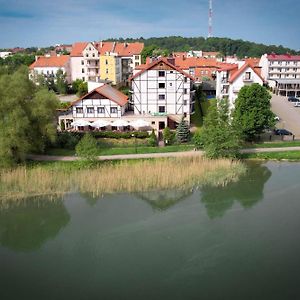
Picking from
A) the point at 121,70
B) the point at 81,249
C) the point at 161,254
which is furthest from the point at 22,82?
the point at 121,70

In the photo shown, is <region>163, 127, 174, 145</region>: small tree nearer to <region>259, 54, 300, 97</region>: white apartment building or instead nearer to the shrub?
the shrub

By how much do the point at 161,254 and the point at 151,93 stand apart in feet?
66.5

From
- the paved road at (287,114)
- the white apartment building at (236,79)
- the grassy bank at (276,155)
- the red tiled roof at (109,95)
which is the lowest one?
the grassy bank at (276,155)

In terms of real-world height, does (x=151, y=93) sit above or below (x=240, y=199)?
above

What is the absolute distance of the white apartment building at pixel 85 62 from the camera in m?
52.1

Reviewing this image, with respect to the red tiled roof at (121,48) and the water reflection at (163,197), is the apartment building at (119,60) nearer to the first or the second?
the red tiled roof at (121,48)

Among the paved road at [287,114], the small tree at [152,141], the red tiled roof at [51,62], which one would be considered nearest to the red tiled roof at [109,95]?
the small tree at [152,141]

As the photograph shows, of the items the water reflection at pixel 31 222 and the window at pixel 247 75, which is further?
the window at pixel 247 75

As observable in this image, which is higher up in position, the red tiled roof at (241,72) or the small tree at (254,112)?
the red tiled roof at (241,72)

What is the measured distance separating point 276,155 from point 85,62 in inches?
1366

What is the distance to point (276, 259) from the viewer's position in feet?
46.6

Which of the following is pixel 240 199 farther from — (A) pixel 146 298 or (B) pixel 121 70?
(B) pixel 121 70

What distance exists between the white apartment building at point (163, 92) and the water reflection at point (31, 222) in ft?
48.4

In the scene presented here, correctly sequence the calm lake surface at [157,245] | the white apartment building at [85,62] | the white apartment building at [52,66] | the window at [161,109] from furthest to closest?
1. the white apartment building at [52,66]
2. the white apartment building at [85,62]
3. the window at [161,109]
4. the calm lake surface at [157,245]
